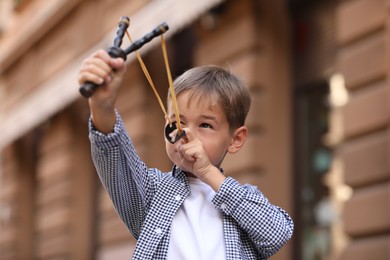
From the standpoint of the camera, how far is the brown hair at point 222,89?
2469 mm

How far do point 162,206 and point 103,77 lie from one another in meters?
0.50

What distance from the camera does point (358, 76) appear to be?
6613 mm

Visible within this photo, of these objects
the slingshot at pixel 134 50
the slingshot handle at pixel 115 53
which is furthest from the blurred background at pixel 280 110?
the slingshot handle at pixel 115 53

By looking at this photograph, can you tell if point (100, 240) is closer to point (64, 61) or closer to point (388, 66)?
point (64, 61)

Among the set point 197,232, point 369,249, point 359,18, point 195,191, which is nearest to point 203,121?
point 195,191

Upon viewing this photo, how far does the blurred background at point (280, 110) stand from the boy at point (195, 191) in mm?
371

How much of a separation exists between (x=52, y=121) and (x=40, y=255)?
228 centimetres

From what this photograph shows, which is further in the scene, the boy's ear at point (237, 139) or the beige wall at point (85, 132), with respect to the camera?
the beige wall at point (85, 132)

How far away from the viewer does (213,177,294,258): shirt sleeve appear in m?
2.37

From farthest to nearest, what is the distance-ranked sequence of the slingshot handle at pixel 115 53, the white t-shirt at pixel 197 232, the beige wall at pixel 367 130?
the beige wall at pixel 367 130
the white t-shirt at pixel 197 232
the slingshot handle at pixel 115 53

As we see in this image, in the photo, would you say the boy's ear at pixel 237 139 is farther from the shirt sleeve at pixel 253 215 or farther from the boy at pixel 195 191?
the shirt sleeve at pixel 253 215

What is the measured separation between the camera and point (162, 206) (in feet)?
8.06

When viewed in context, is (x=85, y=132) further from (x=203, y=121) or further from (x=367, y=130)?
(x=203, y=121)

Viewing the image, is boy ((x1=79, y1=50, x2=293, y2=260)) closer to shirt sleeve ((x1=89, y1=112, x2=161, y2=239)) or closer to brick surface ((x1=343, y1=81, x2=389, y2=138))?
shirt sleeve ((x1=89, y1=112, x2=161, y2=239))
